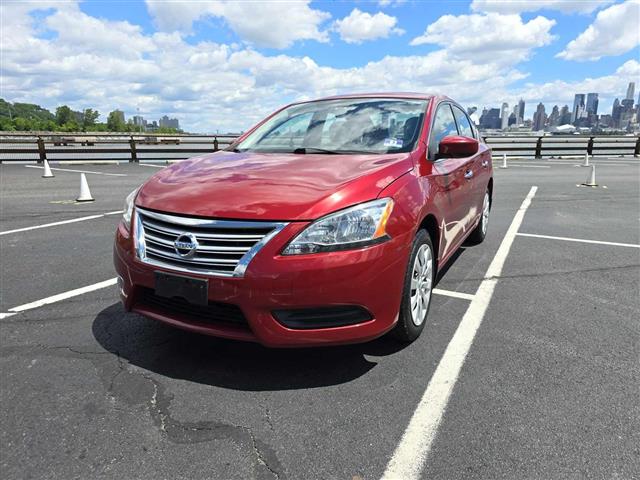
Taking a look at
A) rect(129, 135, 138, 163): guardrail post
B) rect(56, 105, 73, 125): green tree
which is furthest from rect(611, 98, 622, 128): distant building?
rect(56, 105, 73, 125): green tree

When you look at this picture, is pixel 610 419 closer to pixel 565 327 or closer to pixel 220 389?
pixel 565 327

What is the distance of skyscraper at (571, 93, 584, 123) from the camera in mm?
105875

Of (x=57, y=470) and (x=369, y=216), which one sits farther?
(x=369, y=216)

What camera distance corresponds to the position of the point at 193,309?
2635 millimetres

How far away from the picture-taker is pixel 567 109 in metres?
112

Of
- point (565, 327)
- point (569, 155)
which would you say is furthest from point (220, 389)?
point (569, 155)

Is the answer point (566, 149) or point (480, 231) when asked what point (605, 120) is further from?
point (480, 231)

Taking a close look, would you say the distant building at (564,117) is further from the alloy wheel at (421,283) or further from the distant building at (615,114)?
the alloy wheel at (421,283)

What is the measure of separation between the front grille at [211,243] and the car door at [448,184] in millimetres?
1498

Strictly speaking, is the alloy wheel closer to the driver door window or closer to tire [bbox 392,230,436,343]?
tire [bbox 392,230,436,343]

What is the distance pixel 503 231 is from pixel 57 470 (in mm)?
6184

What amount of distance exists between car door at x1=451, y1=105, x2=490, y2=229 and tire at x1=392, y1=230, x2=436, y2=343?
56.2 inches

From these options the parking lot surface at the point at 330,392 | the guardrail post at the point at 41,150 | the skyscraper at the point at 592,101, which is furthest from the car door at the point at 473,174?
the skyscraper at the point at 592,101

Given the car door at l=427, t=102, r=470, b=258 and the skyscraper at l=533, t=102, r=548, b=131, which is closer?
the car door at l=427, t=102, r=470, b=258
